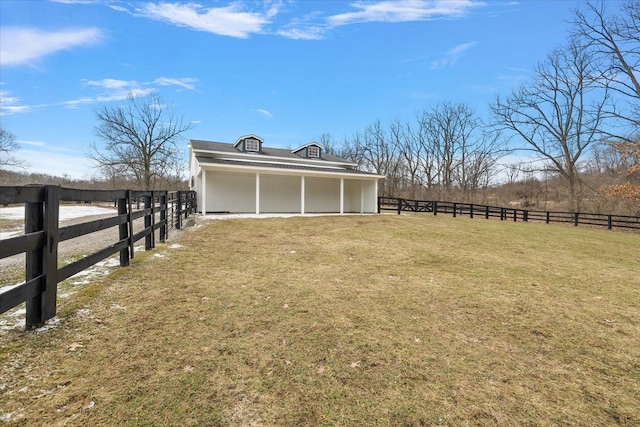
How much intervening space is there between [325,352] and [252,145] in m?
20.4

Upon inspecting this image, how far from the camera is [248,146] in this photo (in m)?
21.3

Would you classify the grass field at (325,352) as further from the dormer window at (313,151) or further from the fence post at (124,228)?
the dormer window at (313,151)

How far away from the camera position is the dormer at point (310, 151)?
23.4 m

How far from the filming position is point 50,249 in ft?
9.28

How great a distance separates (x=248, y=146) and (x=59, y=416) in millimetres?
20792

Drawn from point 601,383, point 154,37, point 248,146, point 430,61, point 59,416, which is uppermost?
point 430,61

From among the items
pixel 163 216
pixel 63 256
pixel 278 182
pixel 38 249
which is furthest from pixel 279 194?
pixel 38 249

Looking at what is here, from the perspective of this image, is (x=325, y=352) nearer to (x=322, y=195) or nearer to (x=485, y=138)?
(x=322, y=195)


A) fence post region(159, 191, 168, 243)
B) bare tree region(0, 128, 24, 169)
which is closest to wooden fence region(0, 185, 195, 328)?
fence post region(159, 191, 168, 243)

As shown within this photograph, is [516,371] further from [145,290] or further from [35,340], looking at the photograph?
[145,290]

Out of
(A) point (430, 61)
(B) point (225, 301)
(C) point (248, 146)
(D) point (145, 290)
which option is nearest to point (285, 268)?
(B) point (225, 301)

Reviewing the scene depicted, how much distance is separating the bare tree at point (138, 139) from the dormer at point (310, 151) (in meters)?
15.6

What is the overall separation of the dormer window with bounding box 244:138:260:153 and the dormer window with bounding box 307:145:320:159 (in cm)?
415

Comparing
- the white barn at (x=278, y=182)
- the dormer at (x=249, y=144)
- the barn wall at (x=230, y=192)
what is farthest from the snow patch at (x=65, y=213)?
the dormer at (x=249, y=144)
